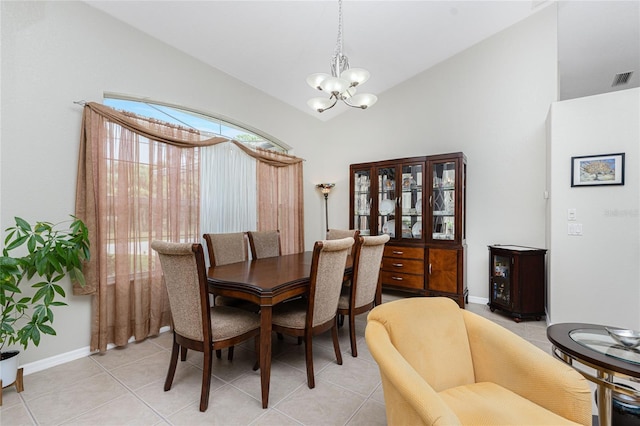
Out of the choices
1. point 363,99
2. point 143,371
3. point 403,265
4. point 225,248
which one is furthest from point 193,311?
point 403,265

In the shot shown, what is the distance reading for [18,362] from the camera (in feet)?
6.70

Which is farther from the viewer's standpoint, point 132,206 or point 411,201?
point 411,201

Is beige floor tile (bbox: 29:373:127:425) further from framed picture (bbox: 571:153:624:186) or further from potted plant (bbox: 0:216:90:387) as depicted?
framed picture (bbox: 571:153:624:186)

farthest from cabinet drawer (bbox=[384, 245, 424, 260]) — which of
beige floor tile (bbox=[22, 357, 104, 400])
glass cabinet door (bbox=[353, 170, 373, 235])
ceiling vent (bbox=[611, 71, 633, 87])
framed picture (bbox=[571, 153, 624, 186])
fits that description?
ceiling vent (bbox=[611, 71, 633, 87])

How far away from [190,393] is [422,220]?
3.26 m

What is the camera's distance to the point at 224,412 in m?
1.73

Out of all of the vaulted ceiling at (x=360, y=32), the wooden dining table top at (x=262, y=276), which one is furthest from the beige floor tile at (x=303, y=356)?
the vaulted ceiling at (x=360, y=32)

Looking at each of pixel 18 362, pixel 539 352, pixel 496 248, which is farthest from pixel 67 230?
pixel 496 248

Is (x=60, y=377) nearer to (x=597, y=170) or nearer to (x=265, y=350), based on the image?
(x=265, y=350)

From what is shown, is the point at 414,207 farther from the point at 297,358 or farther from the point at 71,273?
the point at 71,273

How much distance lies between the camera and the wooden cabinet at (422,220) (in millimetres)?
3674

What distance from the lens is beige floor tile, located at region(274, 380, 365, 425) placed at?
5.49ft

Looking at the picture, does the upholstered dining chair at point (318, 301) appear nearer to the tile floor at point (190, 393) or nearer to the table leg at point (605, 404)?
the tile floor at point (190, 393)

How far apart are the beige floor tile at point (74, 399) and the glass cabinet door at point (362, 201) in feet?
11.3
